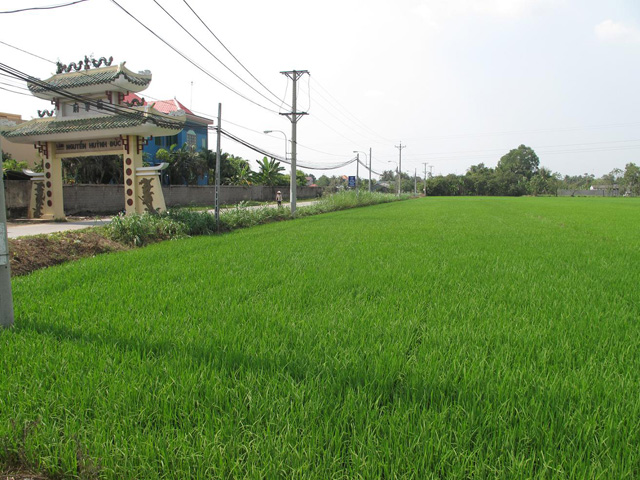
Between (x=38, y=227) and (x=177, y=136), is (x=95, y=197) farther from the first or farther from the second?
(x=177, y=136)

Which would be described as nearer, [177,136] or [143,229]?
[143,229]

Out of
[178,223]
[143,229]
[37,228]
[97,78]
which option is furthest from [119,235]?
[97,78]

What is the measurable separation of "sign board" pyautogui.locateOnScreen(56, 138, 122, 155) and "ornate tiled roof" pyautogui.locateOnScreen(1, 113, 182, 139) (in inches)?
27.8

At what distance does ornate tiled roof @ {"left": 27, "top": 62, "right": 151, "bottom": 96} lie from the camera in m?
14.4

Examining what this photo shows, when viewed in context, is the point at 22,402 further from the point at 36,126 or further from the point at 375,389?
the point at 36,126

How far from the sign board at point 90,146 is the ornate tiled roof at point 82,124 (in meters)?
0.71

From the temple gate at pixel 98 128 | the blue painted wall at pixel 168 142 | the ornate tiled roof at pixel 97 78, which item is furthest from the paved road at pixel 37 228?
the blue painted wall at pixel 168 142

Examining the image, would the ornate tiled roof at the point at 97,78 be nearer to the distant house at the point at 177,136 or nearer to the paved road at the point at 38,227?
the paved road at the point at 38,227

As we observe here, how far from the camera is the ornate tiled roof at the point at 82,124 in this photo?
14.1 metres

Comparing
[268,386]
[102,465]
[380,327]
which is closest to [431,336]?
[380,327]

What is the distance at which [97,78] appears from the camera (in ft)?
48.4

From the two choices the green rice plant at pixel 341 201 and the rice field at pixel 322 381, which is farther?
Result: the green rice plant at pixel 341 201

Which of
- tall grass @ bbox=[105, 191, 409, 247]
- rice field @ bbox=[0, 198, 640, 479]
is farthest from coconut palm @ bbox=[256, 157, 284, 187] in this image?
rice field @ bbox=[0, 198, 640, 479]

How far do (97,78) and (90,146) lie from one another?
2658mm
